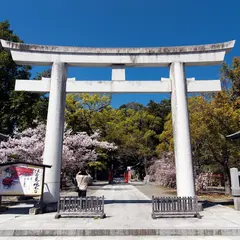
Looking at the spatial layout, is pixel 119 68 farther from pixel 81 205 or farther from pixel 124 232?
pixel 124 232

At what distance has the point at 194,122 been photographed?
51.5 feet

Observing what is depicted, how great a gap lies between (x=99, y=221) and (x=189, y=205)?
3447mm

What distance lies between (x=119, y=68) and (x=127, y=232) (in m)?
7.38

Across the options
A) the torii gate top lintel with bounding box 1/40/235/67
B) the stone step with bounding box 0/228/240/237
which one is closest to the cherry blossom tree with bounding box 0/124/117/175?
the torii gate top lintel with bounding box 1/40/235/67

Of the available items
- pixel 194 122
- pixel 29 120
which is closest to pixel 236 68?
pixel 194 122

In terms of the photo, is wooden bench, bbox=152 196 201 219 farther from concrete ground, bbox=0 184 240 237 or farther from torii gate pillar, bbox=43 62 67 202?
torii gate pillar, bbox=43 62 67 202

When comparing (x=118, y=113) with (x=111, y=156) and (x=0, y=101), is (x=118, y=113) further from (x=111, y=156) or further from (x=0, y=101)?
(x=0, y=101)

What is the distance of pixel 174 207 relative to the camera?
802 cm

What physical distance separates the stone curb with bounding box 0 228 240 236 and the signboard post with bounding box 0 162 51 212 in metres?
2.65

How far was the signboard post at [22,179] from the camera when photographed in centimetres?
893

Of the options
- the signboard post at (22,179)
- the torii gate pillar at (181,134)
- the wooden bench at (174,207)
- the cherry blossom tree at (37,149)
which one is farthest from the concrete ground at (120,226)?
the cherry blossom tree at (37,149)

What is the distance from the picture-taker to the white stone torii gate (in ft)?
33.3

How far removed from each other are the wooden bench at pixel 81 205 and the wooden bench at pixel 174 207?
1.97m

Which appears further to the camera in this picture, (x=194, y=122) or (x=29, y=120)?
(x=29, y=120)
